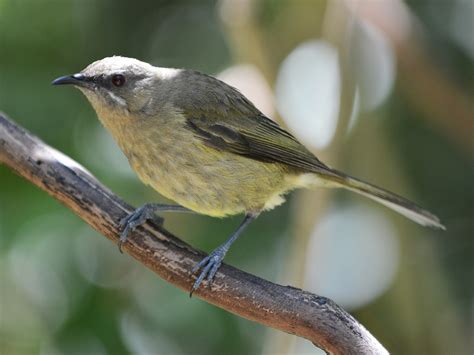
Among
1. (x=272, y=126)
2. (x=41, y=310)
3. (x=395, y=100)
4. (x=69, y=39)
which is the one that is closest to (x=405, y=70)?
(x=395, y=100)

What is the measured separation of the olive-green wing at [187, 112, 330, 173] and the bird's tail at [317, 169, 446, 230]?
11 cm

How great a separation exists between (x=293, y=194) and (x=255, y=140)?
167 cm

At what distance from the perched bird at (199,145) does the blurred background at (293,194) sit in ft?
1.88

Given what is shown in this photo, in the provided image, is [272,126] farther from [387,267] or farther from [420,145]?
[420,145]

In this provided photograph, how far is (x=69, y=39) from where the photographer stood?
5.72 meters

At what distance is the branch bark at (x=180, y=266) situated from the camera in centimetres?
323

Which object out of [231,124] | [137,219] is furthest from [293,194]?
[137,219]

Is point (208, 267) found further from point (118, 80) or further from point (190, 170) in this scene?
point (118, 80)

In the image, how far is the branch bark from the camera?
3.23 metres

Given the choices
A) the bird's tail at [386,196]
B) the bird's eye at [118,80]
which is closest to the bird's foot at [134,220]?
the bird's eye at [118,80]

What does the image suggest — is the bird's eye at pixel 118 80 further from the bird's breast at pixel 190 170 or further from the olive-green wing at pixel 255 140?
the olive-green wing at pixel 255 140

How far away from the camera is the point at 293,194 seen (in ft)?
19.3

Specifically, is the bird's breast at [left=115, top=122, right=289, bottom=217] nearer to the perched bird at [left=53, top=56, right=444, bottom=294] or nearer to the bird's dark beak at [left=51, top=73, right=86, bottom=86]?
the perched bird at [left=53, top=56, right=444, bottom=294]

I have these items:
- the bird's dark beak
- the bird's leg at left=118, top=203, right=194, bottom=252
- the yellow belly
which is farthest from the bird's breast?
the bird's dark beak
